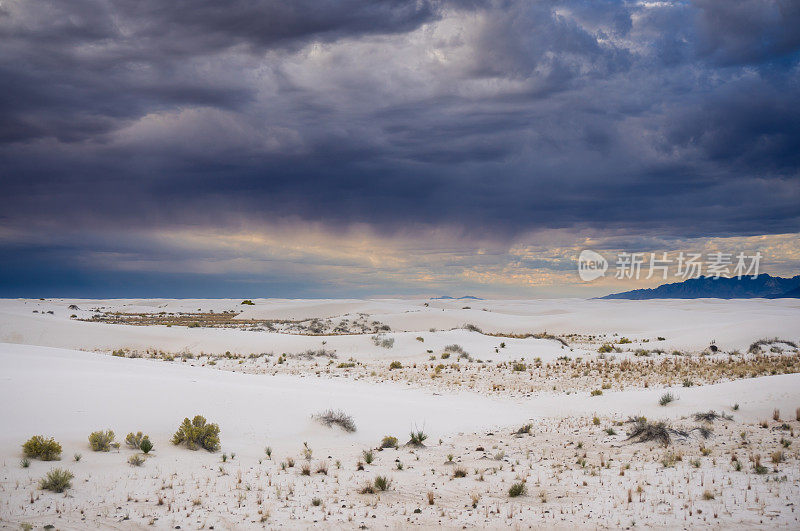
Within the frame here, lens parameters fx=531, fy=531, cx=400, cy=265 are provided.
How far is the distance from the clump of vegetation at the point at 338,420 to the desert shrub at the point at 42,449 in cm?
625

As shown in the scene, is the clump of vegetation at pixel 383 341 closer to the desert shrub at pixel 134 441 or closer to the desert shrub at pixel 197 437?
the desert shrub at pixel 197 437

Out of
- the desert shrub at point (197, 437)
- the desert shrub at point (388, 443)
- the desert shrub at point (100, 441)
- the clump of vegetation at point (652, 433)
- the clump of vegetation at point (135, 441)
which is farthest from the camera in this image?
the desert shrub at point (388, 443)

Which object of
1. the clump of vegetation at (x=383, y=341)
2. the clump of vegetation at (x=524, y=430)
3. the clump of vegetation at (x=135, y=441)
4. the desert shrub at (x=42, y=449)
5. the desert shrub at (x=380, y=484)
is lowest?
the clump of vegetation at (x=383, y=341)

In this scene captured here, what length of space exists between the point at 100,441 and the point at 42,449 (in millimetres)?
1087

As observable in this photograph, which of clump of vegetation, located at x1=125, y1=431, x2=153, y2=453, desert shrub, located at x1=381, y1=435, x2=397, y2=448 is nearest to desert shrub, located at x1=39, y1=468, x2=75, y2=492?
clump of vegetation, located at x1=125, y1=431, x2=153, y2=453

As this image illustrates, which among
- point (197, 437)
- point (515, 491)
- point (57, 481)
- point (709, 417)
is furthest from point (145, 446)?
point (709, 417)

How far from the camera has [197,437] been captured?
1112cm

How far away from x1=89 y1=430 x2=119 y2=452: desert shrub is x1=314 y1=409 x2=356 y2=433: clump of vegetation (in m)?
5.23

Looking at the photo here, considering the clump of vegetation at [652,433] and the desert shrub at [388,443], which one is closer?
the clump of vegetation at [652,433]

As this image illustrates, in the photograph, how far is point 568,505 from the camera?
8.61m

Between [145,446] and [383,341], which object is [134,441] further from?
[383,341]

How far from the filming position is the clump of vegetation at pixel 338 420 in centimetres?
1391

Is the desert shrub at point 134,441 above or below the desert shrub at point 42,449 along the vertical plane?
below

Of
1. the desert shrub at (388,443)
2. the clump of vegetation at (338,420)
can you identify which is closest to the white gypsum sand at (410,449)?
the clump of vegetation at (338,420)
